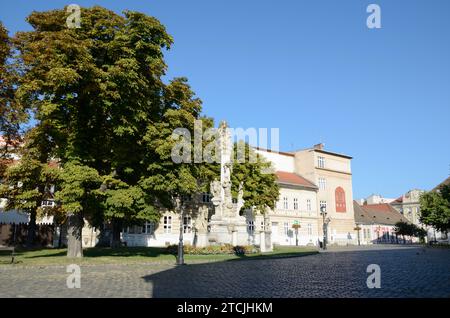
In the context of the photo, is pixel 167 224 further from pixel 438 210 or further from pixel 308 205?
pixel 438 210

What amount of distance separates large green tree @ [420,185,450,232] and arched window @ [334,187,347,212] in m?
16.9

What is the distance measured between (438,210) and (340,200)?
67.0 feet

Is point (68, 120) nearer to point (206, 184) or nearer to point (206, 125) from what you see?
point (206, 125)

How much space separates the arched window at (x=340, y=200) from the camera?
64.6m

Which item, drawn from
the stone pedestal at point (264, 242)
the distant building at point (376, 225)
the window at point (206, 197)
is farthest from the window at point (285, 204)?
the stone pedestal at point (264, 242)

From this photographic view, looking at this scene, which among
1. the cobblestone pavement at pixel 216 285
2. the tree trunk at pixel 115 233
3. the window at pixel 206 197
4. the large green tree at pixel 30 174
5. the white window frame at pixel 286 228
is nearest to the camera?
the cobblestone pavement at pixel 216 285

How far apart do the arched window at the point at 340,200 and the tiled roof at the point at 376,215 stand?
7.44 meters

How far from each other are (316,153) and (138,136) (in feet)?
147

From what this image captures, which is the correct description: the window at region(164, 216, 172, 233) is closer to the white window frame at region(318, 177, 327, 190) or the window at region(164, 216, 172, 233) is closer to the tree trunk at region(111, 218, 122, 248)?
the tree trunk at region(111, 218, 122, 248)

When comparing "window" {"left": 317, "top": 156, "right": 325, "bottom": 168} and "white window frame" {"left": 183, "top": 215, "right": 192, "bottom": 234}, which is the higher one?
"window" {"left": 317, "top": 156, "right": 325, "bottom": 168}

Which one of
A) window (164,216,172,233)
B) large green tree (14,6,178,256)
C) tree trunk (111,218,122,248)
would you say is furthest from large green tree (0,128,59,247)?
window (164,216,172,233)

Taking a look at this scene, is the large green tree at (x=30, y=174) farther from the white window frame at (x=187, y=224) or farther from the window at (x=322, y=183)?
the window at (x=322, y=183)

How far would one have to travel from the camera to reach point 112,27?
21.8 meters

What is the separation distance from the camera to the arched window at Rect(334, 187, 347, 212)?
64562 mm
